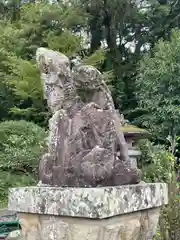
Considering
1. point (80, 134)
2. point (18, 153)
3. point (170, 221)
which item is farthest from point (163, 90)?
point (80, 134)

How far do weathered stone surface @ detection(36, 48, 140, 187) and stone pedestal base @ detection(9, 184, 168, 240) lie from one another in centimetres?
12

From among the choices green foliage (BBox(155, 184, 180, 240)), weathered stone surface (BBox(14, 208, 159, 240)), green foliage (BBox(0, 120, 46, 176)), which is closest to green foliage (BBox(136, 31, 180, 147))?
green foliage (BBox(0, 120, 46, 176))

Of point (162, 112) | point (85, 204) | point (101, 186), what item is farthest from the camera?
point (162, 112)

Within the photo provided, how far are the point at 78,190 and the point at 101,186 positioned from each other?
0.18 meters

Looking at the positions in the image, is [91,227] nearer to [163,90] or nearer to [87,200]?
[87,200]

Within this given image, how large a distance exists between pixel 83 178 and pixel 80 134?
312 millimetres

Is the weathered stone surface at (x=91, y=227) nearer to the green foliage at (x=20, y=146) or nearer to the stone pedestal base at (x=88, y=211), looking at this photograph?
the stone pedestal base at (x=88, y=211)

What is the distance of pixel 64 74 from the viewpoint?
9.28 ft

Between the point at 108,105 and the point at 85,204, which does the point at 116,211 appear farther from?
the point at 108,105

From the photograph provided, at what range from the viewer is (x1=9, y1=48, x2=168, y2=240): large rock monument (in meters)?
2.33

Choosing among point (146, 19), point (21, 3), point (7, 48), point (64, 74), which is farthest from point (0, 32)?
point (64, 74)

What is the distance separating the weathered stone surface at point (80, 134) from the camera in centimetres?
249

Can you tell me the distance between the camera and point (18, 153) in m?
10.5

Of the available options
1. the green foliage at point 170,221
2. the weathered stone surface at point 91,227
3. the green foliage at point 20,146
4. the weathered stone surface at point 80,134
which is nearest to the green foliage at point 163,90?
the green foliage at point 20,146
